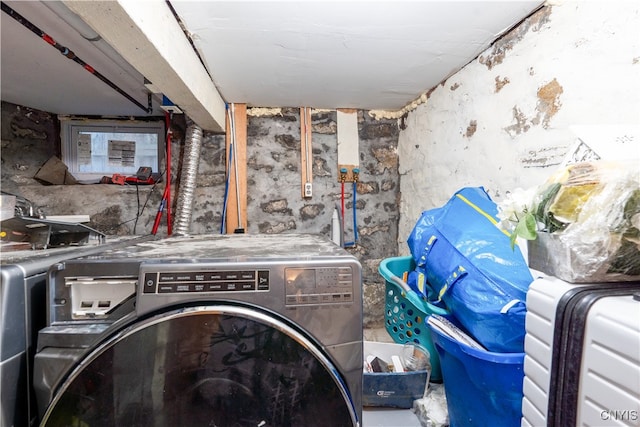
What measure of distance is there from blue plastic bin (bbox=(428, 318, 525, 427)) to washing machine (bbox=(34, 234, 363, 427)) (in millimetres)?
405

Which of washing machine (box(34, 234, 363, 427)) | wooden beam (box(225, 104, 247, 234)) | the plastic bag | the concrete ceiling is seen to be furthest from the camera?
wooden beam (box(225, 104, 247, 234))

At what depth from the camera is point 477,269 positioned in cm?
95

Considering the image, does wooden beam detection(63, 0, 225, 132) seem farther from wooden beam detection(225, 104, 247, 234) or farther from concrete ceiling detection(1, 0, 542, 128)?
wooden beam detection(225, 104, 247, 234)

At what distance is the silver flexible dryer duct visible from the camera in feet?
6.28

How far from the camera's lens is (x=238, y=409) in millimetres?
686

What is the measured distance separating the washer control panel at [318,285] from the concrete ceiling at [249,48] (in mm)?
900

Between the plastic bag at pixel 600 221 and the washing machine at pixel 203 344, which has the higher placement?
the plastic bag at pixel 600 221

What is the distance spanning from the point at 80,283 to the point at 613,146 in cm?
132

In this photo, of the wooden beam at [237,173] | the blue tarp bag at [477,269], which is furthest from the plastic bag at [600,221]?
the wooden beam at [237,173]

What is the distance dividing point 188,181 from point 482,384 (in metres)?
1.90

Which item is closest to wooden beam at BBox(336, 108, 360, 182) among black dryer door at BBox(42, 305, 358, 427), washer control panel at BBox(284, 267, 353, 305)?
washer control panel at BBox(284, 267, 353, 305)

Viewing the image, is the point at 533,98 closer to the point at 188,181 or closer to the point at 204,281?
the point at 204,281

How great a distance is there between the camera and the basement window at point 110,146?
2.21 meters

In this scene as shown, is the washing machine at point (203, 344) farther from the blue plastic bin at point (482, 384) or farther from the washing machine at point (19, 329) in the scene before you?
the blue plastic bin at point (482, 384)
